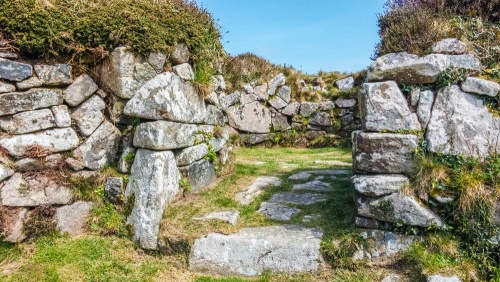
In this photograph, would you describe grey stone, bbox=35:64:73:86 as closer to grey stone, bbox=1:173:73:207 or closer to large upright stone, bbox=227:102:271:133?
grey stone, bbox=1:173:73:207

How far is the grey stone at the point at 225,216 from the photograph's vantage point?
3.98m

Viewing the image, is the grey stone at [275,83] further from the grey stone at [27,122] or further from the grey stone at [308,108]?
the grey stone at [27,122]

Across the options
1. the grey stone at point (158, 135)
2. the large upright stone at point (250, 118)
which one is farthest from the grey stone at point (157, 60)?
the large upright stone at point (250, 118)

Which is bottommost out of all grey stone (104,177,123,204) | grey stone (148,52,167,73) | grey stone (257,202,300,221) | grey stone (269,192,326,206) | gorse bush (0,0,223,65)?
grey stone (257,202,300,221)

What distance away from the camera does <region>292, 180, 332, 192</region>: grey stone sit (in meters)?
5.01

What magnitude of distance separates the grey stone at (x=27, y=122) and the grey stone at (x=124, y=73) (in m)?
0.76

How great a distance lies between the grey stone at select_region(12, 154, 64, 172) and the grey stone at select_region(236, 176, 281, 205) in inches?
91.1

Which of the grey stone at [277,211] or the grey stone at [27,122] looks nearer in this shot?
the grey stone at [27,122]

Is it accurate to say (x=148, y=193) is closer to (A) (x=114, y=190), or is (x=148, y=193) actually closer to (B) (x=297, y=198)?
(A) (x=114, y=190)

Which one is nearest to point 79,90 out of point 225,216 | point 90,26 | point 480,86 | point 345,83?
point 90,26

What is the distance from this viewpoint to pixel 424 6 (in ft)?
16.4

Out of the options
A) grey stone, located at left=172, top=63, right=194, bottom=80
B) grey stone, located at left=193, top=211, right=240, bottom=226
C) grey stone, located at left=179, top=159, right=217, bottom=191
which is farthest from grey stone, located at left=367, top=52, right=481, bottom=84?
grey stone, located at left=179, top=159, right=217, bottom=191

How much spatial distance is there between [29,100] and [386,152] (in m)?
3.98

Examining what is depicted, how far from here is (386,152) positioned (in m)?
3.50
